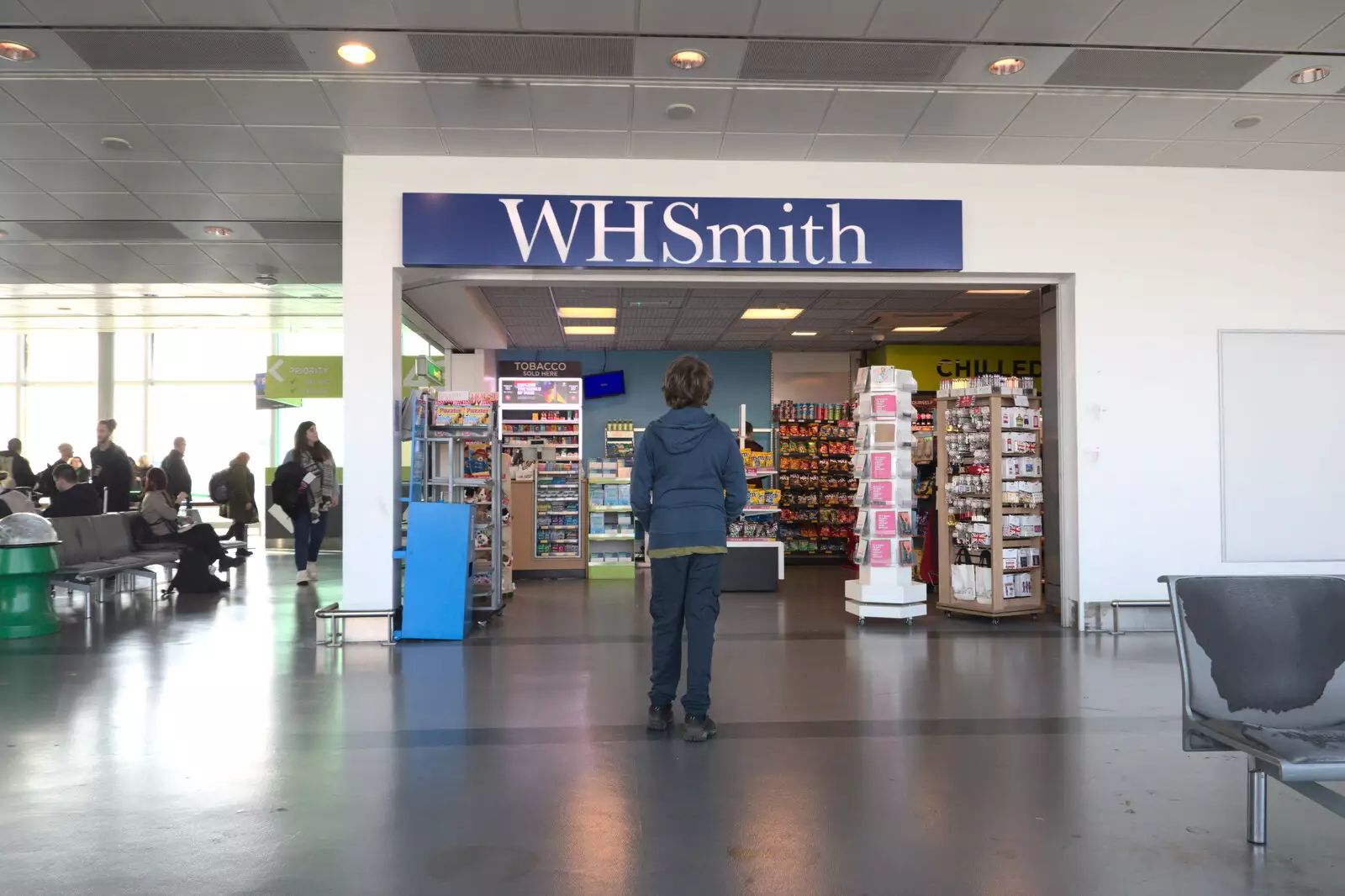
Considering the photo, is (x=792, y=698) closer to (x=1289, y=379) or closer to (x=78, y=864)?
(x=78, y=864)

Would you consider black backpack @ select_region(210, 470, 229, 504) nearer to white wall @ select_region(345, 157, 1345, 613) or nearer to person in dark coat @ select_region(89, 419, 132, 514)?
person in dark coat @ select_region(89, 419, 132, 514)

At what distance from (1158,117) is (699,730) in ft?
16.6

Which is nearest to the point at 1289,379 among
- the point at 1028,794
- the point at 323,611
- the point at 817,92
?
the point at 817,92

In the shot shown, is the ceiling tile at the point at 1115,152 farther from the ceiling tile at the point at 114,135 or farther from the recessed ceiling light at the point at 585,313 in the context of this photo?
the ceiling tile at the point at 114,135

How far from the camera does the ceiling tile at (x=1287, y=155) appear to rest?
6859 millimetres

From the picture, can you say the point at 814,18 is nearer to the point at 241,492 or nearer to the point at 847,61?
the point at 847,61

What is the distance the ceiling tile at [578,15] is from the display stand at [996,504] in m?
4.33

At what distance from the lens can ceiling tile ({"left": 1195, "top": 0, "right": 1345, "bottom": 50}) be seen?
15.9 feet

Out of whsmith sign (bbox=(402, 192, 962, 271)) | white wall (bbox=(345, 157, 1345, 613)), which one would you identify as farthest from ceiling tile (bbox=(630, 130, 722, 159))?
whsmith sign (bbox=(402, 192, 962, 271))

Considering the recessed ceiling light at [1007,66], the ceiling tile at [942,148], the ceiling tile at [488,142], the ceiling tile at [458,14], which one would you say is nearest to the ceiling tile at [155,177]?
the ceiling tile at [488,142]

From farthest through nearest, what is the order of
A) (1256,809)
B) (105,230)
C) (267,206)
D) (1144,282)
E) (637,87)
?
(105,230) < (267,206) < (1144,282) < (637,87) < (1256,809)

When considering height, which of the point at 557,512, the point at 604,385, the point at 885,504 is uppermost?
the point at 604,385

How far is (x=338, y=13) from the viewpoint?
4.89 m

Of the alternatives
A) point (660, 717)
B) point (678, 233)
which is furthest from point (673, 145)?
point (660, 717)
